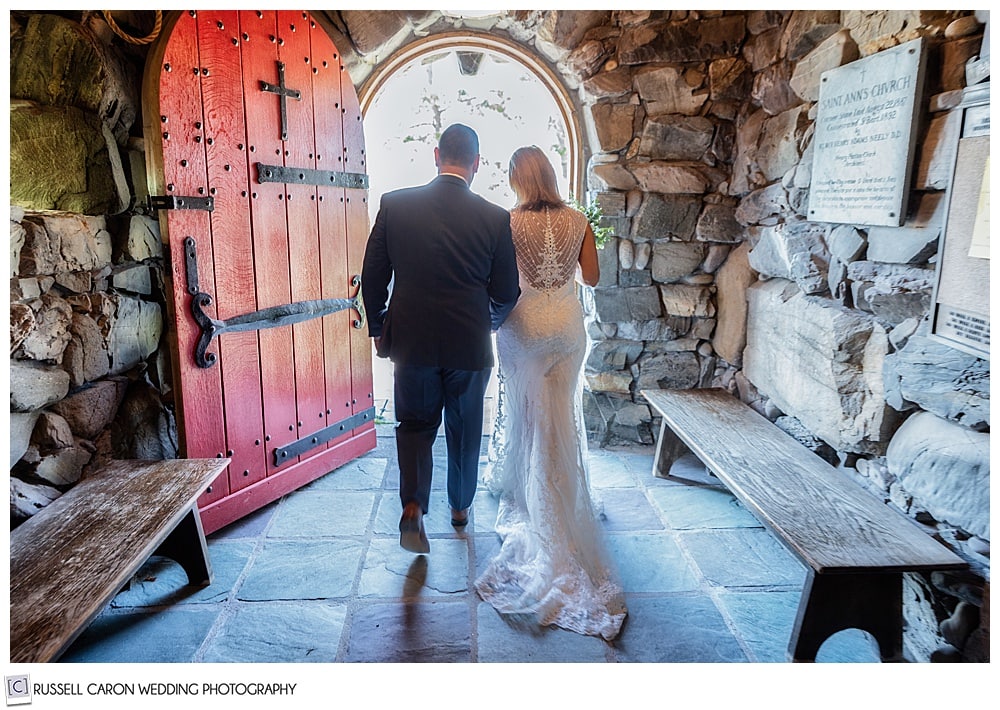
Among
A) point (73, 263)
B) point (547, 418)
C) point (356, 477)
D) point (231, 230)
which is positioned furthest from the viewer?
point (356, 477)

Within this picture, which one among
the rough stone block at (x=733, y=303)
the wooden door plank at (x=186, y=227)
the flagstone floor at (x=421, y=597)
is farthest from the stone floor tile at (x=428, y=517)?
the rough stone block at (x=733, y=303)

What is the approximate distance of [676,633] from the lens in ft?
5.95

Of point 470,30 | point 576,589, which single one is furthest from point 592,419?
point 470,30

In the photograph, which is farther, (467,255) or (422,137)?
(422,137)

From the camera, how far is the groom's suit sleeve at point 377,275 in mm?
2043

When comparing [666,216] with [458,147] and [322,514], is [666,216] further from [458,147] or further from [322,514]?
[322,514]

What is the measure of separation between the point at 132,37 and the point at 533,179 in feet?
4.11

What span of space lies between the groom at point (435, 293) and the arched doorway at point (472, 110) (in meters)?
0.87

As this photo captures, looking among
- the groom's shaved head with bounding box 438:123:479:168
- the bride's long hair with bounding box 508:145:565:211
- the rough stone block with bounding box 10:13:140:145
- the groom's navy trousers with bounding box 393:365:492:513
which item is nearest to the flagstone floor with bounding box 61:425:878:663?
the groom's navy trousers with bounding box 393:365:492:513

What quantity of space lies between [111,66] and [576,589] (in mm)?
2013

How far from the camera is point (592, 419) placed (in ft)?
10.6

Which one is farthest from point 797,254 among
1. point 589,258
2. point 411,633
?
point 411,633

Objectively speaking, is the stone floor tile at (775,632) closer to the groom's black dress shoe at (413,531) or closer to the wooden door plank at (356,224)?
the groom's black dress shoe at (413,531)
